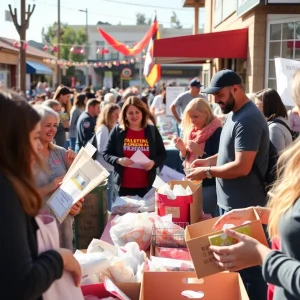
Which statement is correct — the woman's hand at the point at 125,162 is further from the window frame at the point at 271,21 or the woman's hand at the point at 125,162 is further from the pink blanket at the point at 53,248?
the window frame at the point at 271,21

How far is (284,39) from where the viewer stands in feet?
28.1

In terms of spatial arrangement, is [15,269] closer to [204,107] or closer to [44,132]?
[44,132]

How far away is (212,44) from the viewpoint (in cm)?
980

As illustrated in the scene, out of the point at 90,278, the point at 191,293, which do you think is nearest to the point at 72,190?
the point at 90,278

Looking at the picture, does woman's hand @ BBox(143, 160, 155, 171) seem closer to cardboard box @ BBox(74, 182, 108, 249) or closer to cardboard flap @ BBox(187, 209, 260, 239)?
cardboard box @ BBox(74, 182, 108, 249)

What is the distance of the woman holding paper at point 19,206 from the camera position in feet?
4.64

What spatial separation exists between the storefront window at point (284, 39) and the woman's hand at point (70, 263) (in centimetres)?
755

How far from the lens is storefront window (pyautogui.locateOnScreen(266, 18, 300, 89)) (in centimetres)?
848

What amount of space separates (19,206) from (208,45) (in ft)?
29.1

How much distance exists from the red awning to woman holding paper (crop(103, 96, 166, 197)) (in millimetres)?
4925

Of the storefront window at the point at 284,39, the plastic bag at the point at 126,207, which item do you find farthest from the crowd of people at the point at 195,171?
the storefront window at the point at 284,39

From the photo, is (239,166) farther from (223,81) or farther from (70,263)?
(70,263)

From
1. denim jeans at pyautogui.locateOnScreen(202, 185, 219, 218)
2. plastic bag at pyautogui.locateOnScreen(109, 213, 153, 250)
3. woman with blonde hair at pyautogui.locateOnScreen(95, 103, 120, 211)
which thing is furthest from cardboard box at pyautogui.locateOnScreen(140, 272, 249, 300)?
woman with blonde hair at pyautogui.locateOnScreen(95, 103, 120, 211)

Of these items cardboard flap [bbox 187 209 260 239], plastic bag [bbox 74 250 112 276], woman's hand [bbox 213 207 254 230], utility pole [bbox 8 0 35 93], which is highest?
utility pole [bbox 8 0 35 93]
